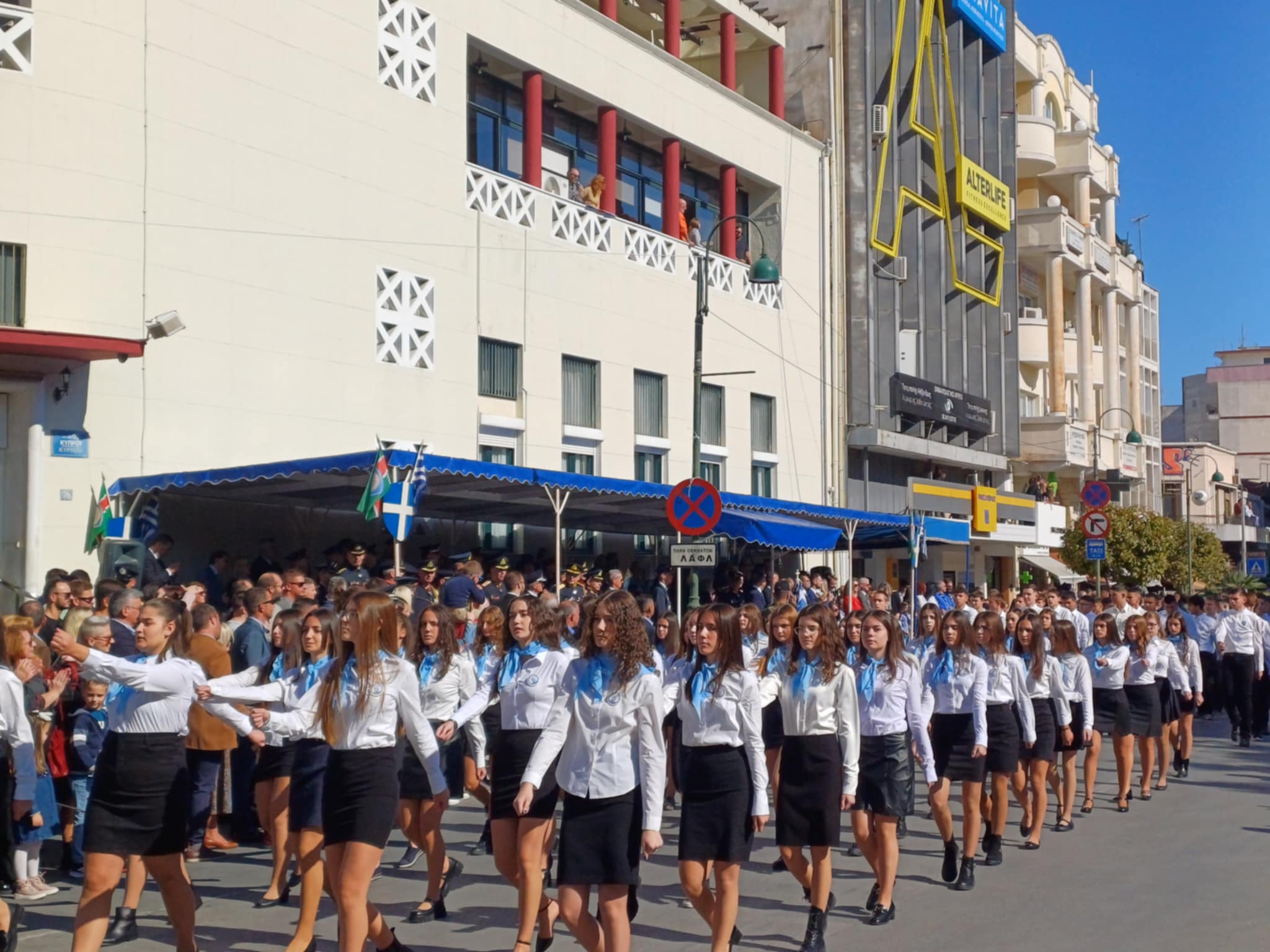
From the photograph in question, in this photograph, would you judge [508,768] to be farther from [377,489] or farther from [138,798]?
[377,489]

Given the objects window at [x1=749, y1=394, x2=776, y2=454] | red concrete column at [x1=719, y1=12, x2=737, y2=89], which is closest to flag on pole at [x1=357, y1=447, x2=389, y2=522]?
window at [x1=749, y1=394, x2=776, y2=454]

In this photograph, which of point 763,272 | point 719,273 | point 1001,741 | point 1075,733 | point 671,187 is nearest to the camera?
point 1001,741

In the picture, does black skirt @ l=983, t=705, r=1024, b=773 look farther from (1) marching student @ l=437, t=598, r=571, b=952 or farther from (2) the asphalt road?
(1) marching student @ l=437, t=598, r=571, b=952

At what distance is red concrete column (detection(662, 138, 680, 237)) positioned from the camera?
28.5 m

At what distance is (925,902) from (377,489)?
6748mm

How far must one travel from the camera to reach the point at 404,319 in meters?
21.5

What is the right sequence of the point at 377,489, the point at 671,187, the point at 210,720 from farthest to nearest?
the point at 671,187 → the point at 377,489 → the point at 210,720

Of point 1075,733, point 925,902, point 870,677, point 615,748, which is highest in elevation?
point 870,677

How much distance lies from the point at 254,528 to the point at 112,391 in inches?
A: 121

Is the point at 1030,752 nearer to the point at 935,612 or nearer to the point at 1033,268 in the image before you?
the point at 935,612

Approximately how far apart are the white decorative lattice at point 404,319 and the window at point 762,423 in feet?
33.6

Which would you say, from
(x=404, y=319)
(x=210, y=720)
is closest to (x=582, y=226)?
(x=404, y=319)

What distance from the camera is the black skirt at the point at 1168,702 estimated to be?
1495 centimetres

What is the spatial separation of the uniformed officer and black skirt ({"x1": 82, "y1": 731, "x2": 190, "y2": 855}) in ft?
28.5
